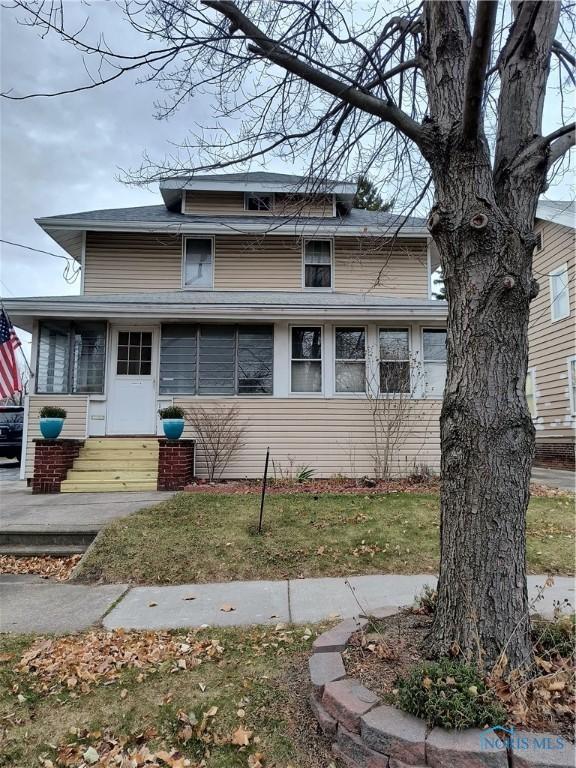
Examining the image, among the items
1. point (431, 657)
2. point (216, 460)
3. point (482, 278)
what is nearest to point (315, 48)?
point (482, 278)

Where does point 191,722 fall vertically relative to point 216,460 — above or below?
below

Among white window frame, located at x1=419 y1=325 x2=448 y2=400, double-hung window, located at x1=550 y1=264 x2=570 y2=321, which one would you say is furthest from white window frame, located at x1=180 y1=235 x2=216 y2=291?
double-hung window, located at x1=550 y1=264 x2=570 y2=321

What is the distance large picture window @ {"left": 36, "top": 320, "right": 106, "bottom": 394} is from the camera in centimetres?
998

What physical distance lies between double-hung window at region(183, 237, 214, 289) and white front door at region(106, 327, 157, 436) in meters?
2.12

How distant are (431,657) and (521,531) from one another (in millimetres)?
809

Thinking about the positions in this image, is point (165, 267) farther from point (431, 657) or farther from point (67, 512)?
point (431, 657)

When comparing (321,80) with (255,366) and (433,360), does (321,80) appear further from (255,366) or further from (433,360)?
(433,360)

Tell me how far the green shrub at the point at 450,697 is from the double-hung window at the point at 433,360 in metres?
8.36

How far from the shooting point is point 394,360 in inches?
400

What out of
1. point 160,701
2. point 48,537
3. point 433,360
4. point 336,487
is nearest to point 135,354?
point 336,487

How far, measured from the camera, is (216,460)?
9555 mm

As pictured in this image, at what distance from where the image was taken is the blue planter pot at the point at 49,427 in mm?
8695

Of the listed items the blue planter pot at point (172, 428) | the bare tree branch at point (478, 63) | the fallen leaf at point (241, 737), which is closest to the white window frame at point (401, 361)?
the blue planter pot at point (172, 428)

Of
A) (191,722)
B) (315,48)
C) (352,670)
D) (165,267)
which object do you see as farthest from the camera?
(165,267)
